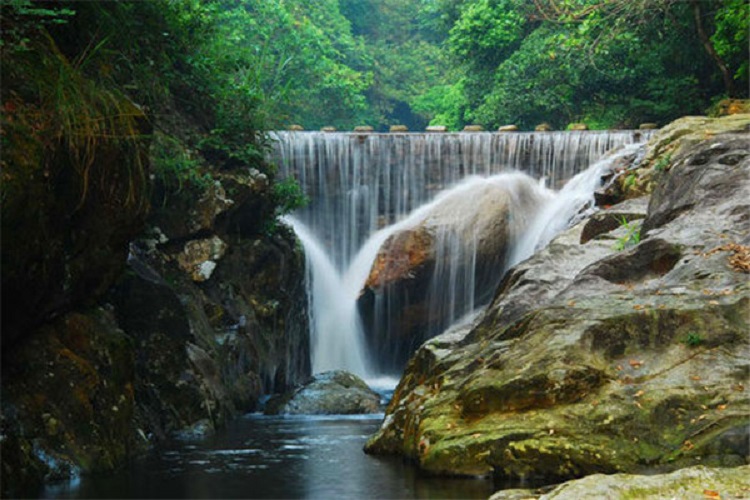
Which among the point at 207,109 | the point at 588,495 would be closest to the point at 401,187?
the point at 207,109

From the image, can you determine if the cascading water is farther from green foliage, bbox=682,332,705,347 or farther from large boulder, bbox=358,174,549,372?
green foliage, bbox=682,332,705,347

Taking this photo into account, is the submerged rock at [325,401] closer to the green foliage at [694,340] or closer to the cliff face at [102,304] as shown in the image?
the cliff face at [102,304]

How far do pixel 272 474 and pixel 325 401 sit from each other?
4896mm

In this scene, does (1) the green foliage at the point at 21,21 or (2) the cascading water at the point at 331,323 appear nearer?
(1) the green foliage at the point at 21,21

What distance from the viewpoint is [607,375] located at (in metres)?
7.79

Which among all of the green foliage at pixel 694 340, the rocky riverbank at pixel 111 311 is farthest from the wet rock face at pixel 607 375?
the rocky riverbank at pixel 111 311

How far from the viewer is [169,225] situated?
13.2 meters

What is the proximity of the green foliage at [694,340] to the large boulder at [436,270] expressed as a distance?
10.3 meters

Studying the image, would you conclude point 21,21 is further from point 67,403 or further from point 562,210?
point 562,210

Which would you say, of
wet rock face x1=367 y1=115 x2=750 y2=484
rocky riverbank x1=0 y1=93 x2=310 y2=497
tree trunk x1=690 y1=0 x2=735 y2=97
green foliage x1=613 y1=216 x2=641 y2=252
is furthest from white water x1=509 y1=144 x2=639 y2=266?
wet rock face x1=367 y1=115 x2=750 y2=484

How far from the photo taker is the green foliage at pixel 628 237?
11.5 m

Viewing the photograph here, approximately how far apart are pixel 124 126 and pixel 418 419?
3.59 m

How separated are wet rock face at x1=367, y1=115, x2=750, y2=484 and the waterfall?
7.10 meters

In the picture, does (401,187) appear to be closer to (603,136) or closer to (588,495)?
(603,136)
